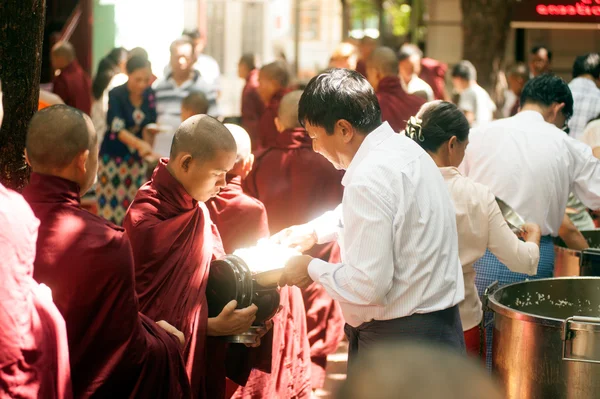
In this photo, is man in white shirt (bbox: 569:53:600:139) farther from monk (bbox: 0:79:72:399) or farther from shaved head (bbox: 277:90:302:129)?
monk (bbox: 0:79:72:399)

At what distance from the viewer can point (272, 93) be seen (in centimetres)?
942

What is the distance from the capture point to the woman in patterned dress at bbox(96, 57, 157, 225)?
9.10 m

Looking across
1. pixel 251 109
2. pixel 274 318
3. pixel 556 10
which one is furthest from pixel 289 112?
pixel 556 10

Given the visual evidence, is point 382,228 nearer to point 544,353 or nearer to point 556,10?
point 544,353

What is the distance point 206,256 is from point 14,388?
4.33 ft

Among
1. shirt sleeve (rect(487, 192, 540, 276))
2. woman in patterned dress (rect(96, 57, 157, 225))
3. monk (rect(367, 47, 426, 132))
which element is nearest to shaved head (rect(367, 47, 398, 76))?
monk (rect(367, 47, 426, 132))

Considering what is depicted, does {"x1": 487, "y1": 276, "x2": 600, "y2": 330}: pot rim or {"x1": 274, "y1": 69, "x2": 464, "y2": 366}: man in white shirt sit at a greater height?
{"x1": 274, "y1": 69, "x2": 464, "y2": 366}: man in white shirt

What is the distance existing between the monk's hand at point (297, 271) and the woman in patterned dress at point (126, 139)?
529 cm

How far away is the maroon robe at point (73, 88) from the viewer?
11148mm

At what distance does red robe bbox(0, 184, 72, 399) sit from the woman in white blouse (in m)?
2.00

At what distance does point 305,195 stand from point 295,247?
208 cm

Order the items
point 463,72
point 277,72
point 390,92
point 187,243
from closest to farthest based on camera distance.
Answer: point 187,243, point 390,92, point 277,72, point 463,72

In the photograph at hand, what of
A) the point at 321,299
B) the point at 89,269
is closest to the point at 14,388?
the point at 89,269

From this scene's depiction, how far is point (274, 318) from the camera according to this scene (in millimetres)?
5012
